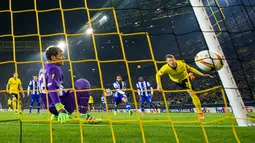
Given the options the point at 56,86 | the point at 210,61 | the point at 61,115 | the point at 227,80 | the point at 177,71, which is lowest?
the point at 61,115

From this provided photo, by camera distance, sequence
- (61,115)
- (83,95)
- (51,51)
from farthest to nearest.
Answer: (83,95) → (51,51) → (61,115)

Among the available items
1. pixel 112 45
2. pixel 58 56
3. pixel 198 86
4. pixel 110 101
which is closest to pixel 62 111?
pixel 58 56

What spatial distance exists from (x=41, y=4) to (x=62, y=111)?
16.9 metres

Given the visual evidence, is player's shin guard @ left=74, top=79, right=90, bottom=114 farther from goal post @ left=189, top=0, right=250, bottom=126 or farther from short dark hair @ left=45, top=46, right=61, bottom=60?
goal post @ left=189, top=0, right=250, bottom=126

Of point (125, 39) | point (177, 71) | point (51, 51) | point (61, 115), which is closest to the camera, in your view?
point (61, 115)

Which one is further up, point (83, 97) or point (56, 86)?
point (56, 86)

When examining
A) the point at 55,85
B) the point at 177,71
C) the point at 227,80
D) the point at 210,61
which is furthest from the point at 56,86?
the point at 177,71

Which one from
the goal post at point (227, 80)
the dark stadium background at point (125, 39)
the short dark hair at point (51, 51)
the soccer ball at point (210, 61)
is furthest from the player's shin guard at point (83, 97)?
the dark stadium background at point (125, 39)

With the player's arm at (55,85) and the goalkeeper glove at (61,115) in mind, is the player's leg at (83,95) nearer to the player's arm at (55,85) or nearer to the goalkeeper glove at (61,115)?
the player's arm at (55,85)

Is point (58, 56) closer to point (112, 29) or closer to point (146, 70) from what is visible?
point (112, 29)

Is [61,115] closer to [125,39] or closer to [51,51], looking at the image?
[51,51]

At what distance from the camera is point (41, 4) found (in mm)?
17844

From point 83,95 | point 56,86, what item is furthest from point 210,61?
point 56,86

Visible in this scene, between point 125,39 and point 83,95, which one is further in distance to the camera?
point 125,39
